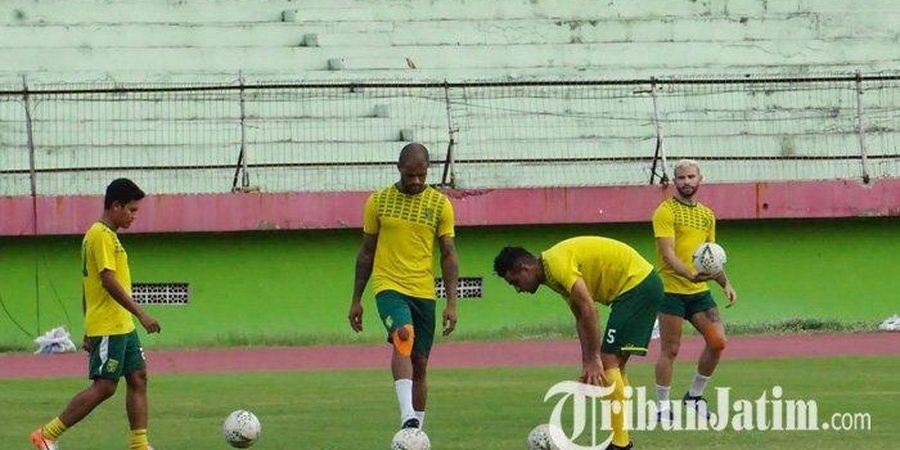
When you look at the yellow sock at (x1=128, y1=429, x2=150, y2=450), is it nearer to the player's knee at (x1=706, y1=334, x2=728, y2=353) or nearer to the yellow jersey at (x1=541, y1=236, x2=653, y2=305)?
the yellow jersey at (x1=541, y1=236, x2=653, y2=305)

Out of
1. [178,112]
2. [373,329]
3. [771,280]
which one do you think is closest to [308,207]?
[373,329]

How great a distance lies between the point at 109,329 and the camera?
1167cm

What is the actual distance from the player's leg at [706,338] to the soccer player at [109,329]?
446 centimetres

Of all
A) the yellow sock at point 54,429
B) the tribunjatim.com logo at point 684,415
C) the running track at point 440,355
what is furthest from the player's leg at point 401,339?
the running track at point 440,355

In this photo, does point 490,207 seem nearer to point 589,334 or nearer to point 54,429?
point 54,429

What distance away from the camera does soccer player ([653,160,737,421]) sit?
1410cm

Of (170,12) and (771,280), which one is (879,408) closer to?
(771,280)

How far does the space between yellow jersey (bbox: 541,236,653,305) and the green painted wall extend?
10677 millimetres

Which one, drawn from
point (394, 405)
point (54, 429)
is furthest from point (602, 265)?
point (394, 405)

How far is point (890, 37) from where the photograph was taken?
28859mm

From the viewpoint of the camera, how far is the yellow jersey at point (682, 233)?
1424 centimetres

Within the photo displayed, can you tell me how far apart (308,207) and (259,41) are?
626 centimetres

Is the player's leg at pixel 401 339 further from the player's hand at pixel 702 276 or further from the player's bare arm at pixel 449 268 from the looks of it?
the player's hand at pixel 702 276

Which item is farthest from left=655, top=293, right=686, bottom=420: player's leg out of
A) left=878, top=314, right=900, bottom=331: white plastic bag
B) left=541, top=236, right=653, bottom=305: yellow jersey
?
left=878, top=314, right=900, bottom=331: white plastic bag
